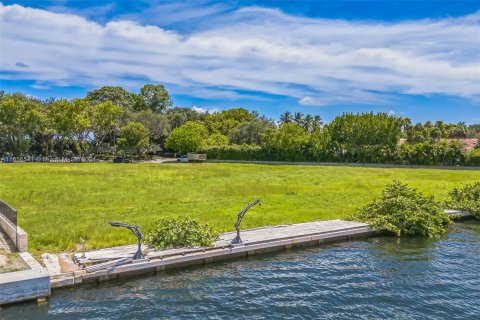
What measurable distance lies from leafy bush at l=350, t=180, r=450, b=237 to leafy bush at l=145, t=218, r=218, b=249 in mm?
9944

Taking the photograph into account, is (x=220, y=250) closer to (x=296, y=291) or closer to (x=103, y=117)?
(x=296, y=291)

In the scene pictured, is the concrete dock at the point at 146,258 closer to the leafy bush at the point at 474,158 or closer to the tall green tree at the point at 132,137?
the leafy bush at the point at 474,158

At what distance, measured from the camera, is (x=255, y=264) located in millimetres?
17906

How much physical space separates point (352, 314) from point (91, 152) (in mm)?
89950

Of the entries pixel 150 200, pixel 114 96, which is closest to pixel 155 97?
pixel 114 96

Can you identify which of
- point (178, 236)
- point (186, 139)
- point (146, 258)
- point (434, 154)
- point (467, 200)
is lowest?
point (146, 258)

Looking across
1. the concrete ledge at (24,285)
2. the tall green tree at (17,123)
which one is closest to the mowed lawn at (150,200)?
the concrete ledge at (24,285)

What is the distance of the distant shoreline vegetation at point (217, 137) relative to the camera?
77250 millimetres

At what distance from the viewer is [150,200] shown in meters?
31.2

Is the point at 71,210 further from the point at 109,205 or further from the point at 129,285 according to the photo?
the point at 129,285

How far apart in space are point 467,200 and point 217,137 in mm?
78417

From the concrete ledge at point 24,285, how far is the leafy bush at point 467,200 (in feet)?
85.5

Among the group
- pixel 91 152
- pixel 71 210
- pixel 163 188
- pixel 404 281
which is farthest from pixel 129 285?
pixel 91 152

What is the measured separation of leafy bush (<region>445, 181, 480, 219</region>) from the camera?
1127 inches
